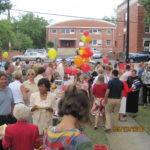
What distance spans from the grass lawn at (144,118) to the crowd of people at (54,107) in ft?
0.86

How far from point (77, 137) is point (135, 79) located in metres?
8.23

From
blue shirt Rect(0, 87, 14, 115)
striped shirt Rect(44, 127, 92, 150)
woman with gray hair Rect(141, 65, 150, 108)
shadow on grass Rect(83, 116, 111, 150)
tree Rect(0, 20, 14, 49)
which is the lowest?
shadow on grass Rect(83, 116, 111, 150)

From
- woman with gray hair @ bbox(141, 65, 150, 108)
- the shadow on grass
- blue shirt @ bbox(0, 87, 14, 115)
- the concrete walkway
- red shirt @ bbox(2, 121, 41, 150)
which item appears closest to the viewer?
red shirt @ bbox(2, 121, 41, 150)

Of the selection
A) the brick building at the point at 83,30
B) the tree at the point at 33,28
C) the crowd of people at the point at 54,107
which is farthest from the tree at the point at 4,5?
the tree at the point at 33,28

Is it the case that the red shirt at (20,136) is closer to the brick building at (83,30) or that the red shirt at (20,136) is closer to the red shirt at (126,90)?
the red shirt at (126,90)

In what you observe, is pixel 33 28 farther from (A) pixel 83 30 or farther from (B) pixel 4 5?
(B) pixel 4 5

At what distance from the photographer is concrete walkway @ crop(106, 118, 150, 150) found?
7615mm

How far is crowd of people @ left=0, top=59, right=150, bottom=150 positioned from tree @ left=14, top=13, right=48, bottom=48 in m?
72.5

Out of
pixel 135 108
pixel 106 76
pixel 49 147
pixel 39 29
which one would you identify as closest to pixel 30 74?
pixel 106 76

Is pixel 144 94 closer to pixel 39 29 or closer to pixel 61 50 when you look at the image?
pixel 61 50

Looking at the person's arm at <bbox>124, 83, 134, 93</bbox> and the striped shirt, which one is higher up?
the striped shirt

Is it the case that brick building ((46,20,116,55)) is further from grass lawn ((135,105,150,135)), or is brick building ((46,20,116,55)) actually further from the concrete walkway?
the concrete walkway

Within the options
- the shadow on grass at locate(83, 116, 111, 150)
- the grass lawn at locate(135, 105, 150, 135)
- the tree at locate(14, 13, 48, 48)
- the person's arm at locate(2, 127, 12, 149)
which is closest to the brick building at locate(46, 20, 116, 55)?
the tree at locate(14, 13, 48, 48)

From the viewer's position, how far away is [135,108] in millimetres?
10859
